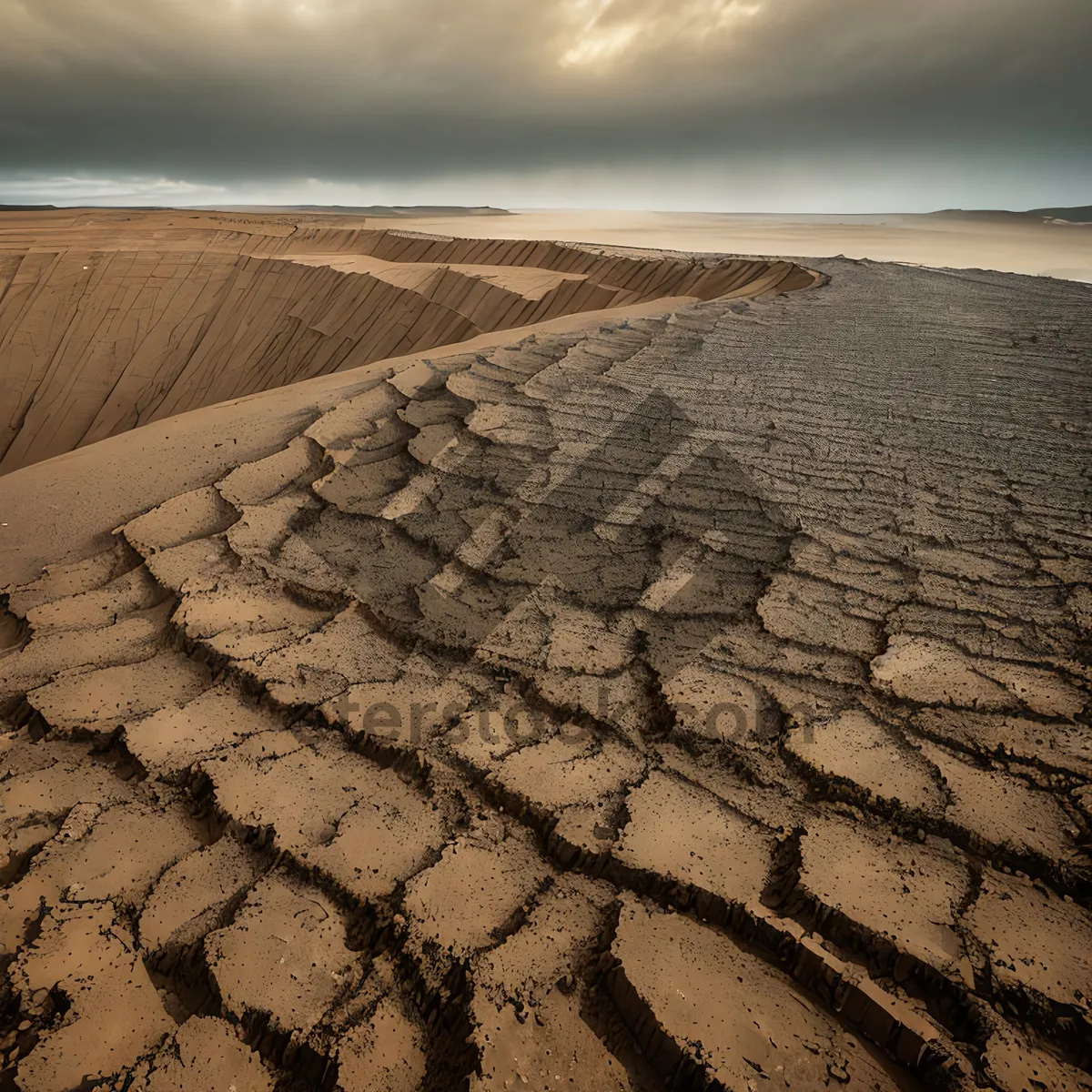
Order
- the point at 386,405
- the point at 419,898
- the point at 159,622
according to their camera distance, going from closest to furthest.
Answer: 1. the point at 419,898
2. the point at 159,622
3. the point at 386,405

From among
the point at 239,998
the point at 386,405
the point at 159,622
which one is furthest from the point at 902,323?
the point at 239,998

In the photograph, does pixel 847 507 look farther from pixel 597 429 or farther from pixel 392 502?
pixel 392 502

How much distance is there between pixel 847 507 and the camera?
2.03 meters

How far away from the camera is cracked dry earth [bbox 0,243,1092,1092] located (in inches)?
34.8

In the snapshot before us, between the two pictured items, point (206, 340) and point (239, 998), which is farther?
point (206, 340)

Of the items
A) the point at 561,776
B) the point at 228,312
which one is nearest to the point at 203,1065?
the point at 561,776

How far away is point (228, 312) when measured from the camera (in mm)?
8102

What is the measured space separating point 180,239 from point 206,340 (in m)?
4.54

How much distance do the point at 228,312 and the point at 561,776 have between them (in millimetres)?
8340

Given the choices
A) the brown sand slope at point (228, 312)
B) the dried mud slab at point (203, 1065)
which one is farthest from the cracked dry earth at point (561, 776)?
the brown sand slope at point (228, 312)

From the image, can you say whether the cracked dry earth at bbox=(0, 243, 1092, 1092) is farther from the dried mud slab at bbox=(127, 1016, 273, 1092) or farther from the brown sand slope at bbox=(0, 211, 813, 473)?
the brown sand slope at bbox=(0, 211, 813, 473)

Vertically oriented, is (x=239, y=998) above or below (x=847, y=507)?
below

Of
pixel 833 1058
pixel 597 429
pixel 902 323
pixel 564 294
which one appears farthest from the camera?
pixel 564 294

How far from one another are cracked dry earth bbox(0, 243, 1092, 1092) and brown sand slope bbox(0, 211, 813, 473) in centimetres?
523
